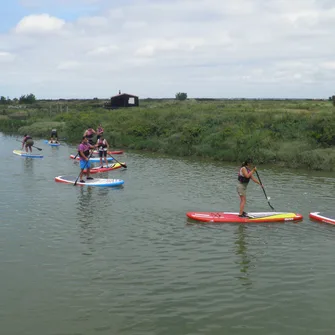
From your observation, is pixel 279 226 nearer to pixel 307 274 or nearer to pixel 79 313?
pixel 307 274

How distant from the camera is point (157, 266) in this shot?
36.7 feet

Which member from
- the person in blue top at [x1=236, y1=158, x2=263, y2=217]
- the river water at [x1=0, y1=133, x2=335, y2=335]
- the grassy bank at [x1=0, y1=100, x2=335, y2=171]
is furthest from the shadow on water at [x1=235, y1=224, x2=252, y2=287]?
the grassy bank at [x1=0, y1=100, x2=335, y2=171]

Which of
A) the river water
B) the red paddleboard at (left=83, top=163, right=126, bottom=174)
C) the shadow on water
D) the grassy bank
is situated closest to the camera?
the river water

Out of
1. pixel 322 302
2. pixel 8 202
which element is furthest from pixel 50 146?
pixel 322 302

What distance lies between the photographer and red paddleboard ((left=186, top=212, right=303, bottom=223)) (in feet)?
49.2

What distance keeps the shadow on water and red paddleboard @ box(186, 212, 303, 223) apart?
0.41m

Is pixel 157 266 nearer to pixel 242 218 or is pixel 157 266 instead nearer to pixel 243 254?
pixel 243 254

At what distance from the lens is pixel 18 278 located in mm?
10414

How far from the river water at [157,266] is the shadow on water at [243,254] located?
0.03 metres

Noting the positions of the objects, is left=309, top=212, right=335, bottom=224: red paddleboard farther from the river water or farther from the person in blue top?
the person in blue top

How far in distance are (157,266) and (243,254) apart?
2.44m

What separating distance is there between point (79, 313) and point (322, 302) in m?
4.83

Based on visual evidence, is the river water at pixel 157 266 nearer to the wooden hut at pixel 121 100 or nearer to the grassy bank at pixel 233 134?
the grassy bank at pixel 233 134

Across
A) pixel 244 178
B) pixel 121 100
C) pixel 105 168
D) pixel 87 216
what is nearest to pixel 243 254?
pixel 244 178
